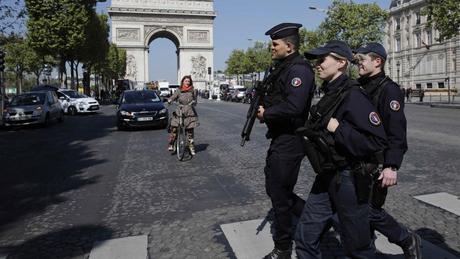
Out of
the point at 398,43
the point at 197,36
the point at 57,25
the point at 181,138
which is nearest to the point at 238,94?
the point at 57,25

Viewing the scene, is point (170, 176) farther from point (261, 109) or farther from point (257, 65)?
point (257, 65)

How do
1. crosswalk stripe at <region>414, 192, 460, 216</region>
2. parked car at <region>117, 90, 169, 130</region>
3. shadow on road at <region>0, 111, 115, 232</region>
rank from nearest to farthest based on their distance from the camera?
crosswalk stripe at <region>414, 192, 460, 216</region>, shadow on road at <region>0, 111, 115, 232</region>, parked car at <region>117, 90, 169, 130</region>

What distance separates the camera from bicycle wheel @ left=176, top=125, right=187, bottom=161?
960 cm

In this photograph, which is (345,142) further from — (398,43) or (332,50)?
(398,43)

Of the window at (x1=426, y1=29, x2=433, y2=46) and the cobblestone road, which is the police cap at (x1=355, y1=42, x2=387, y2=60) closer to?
the cobblestone road

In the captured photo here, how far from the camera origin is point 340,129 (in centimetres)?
298

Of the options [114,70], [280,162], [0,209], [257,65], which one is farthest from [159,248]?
[257,65]

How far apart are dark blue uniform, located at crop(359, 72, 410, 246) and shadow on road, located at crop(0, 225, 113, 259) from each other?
8.65 ft

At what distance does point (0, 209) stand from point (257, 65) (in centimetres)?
8251

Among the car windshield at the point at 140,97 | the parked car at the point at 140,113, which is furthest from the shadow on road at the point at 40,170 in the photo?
the car windshield at the point at 140,97

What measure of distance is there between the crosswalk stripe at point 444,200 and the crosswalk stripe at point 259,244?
48.3 inches

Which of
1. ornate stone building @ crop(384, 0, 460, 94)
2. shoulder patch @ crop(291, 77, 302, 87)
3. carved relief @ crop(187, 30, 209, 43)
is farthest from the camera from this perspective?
carved relief @ crop(187, 30, 209, 43)

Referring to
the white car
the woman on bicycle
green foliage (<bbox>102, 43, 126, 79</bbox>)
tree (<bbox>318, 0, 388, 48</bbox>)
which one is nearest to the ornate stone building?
tree (<bbox>318, 0, 388, 48</bbox>)

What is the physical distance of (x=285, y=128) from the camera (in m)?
3.72
